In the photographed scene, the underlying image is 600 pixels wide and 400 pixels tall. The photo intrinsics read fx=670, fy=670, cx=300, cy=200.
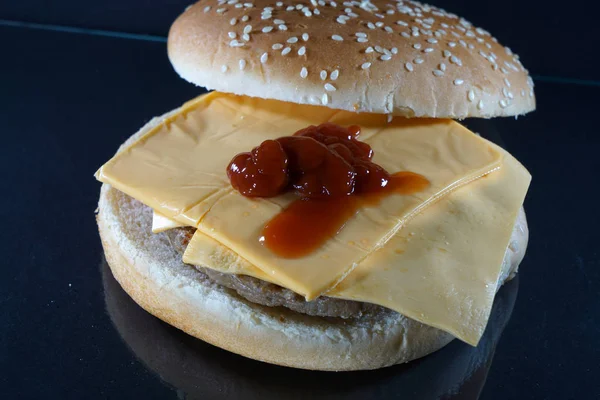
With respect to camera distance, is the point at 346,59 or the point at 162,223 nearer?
the point at 162,223

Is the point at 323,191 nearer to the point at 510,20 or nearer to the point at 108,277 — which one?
the point at 108,277

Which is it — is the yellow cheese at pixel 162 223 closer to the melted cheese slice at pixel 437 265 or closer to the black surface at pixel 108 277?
the melted cheese slice at pixel 437 265

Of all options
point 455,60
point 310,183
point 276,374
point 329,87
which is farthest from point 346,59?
point 276,374

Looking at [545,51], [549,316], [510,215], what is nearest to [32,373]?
[510,215]

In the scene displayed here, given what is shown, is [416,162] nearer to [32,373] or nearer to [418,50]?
[418,50]

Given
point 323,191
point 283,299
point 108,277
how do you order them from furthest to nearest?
point 108,277
point 323,191
point 283,299

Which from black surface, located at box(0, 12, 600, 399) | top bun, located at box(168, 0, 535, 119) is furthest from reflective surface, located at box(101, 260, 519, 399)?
top bun, located at box(168, 0, 535, 119)

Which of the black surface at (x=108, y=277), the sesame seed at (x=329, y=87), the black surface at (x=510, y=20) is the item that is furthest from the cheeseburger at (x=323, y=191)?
the black surface at (x=510, y=20)

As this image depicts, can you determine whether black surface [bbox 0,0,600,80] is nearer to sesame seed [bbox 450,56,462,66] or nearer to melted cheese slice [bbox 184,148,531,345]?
sesame seed [bbox 450,56,462,66]
